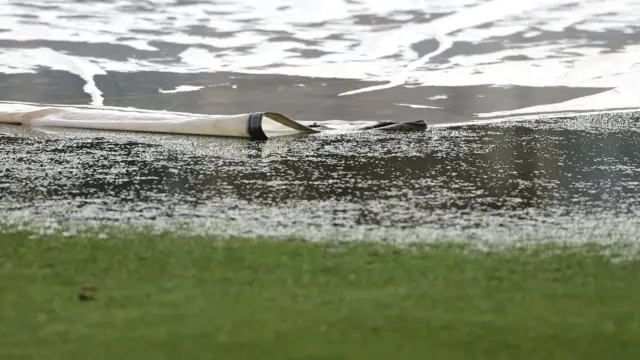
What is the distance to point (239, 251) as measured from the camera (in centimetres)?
189

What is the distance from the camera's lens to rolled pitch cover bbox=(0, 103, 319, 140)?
337 centimetres

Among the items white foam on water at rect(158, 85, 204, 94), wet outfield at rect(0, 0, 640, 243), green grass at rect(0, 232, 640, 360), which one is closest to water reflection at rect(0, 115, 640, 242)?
wet outfield at rect(0, 0, 640, 243)

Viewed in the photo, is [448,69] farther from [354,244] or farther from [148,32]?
[354,244]

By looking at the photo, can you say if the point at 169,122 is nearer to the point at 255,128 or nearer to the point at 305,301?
the point at 255,128

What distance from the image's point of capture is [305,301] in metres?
1.59

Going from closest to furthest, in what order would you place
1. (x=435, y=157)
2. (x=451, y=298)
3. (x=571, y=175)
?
(x=451, y=298), (x=571, y=175), (x=435, y=157)

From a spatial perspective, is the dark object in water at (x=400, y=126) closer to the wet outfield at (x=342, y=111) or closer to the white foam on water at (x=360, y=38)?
the wet outfield at (x=342, y=111)

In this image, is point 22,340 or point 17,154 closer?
point 22,340

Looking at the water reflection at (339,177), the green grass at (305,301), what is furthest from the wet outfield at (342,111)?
the green grass at (305,301)

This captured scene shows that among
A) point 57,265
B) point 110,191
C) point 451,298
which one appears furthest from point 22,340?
point 110,191

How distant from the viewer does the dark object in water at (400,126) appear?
11.5 feet

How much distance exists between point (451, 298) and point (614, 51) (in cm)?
406

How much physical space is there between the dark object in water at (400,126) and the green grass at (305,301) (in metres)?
1.61

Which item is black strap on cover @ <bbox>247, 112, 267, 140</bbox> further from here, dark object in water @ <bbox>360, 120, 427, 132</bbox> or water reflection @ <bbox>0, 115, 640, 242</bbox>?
dark object in water @ <bbox>360, 120, 427, 132</bbox>
